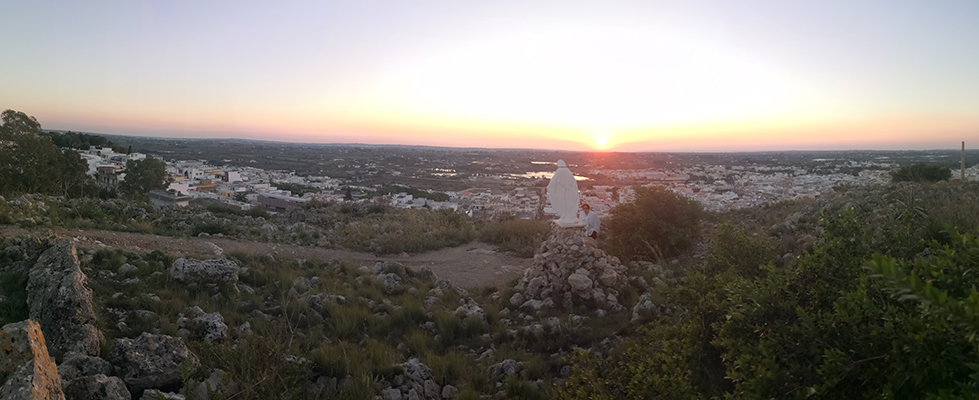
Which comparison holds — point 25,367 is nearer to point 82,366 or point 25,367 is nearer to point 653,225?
point 82,366

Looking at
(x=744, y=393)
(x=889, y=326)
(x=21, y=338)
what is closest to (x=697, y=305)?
(x=744, y=393)

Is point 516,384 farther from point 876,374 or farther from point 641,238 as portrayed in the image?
point 641,238

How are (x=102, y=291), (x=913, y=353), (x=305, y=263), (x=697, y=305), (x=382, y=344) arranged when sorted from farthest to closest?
(x=305, y=263), (x=102, y=291), (x=382, y=344), (x=697, y=305), (x=913, y=353)

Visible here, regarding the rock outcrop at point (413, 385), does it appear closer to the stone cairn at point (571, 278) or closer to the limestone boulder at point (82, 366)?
the limestone boulder at point (82, 366)

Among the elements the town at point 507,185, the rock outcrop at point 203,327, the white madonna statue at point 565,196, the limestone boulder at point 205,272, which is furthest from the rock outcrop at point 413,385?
the town at point 507,185

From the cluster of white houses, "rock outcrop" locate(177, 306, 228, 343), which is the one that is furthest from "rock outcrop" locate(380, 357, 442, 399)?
the cluster of white houses

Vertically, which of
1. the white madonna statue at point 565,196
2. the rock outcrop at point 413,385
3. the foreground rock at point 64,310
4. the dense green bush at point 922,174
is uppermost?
the dense green bush at point 922,174
